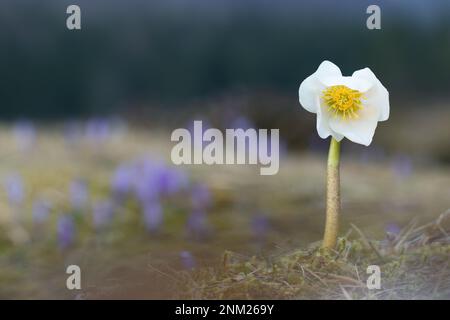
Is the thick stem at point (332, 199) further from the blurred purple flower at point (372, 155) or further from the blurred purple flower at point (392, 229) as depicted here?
the blurred purple flower at point (372, 155)

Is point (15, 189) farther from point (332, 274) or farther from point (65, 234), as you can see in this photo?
point (332, 274)

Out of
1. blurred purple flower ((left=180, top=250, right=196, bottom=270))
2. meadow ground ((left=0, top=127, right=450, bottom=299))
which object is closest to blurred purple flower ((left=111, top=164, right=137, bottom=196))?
meadow ground ((left=0, top=127, right=450, bottom=299))

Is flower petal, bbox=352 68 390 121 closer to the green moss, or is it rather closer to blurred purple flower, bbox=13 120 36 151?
the green moss

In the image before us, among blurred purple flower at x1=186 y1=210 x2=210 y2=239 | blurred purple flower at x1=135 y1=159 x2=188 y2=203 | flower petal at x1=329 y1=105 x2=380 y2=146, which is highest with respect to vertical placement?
flower petal at x1=329 y1=105 x2=380 y2=146

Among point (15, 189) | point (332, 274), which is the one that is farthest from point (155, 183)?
point (332, 274)

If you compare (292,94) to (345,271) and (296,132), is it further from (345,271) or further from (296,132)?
(345,271)
